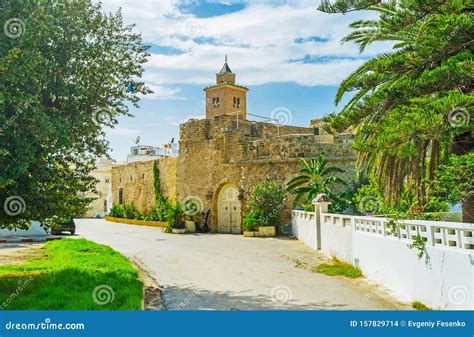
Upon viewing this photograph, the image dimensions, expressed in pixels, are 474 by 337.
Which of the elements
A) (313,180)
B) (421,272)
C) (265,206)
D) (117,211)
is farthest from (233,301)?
(117,211)

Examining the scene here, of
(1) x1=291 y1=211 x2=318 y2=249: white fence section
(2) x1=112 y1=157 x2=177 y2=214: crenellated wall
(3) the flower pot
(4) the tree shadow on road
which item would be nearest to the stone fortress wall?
(2) x1=112 y1=157 x2=177 y2=214: crenellated wall

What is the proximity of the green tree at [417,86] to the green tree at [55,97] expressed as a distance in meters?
4.60

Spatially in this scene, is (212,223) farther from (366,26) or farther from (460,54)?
(460,54)

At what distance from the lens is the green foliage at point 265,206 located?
68.0 feet

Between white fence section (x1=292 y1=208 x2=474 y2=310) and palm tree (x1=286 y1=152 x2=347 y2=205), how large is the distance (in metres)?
7.18

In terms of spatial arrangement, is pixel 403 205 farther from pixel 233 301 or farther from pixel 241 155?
pixel 241 155

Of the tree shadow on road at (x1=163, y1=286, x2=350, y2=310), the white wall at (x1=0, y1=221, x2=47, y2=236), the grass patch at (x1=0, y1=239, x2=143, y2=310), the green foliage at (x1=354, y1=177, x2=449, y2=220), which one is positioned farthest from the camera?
the white wall at (x1=0, y1=221, x2=47, y2=236)

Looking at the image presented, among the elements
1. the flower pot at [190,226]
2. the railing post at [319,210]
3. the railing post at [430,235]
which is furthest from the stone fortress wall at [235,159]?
the railing post at [430,235]

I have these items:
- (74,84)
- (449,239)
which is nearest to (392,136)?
(449,239)

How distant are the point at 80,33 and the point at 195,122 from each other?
55.8 ft

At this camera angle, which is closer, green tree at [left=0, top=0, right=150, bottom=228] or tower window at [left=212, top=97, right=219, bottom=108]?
green tree at [left=0, top=0, right=150, bottom=228]

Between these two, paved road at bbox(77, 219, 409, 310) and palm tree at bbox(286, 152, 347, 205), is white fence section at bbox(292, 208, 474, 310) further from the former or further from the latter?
palm tree at bbox(286, 152, 347, 205)

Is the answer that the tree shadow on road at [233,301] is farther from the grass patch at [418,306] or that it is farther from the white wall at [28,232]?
the white wall at [28,232]

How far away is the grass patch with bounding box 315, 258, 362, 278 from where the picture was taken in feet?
33.0
